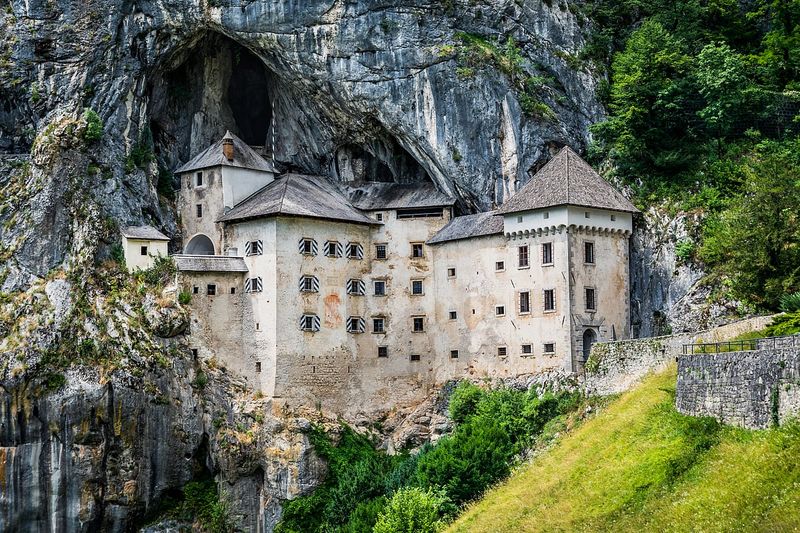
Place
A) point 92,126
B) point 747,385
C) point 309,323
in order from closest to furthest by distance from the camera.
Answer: point 747,385 → point 309,323 → point 92,126

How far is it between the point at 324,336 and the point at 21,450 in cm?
2061

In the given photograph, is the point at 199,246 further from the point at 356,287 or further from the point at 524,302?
the point at 524,302

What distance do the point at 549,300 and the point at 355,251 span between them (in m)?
15.2

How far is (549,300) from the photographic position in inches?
2972

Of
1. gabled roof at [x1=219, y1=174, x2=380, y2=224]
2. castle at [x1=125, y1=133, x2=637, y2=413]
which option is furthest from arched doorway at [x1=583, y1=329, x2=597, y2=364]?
gabled roof at [x1=219, y1=174, x2=380, y2=224]

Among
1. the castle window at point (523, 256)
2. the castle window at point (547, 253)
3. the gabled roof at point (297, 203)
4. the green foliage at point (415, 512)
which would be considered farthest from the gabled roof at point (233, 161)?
the green foliage at point (415, 512)

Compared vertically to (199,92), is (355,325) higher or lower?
lower

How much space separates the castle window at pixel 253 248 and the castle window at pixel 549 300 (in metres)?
19.3

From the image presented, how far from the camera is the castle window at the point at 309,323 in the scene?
3182 inches

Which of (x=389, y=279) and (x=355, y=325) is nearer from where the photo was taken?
(x=355, y=325)

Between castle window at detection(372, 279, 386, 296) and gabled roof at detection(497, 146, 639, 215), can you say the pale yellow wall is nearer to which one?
castle window at detection(372, 279, 386, 296)

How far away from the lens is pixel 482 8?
86500mm

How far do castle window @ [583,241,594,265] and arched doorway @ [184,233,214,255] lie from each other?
26.6m

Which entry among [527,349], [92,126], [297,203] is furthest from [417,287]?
[92,126]
